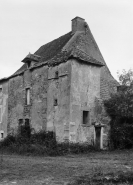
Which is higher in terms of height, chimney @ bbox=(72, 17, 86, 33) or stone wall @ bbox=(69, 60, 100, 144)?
chimney @ bbox=(72, 17, 86, 33)

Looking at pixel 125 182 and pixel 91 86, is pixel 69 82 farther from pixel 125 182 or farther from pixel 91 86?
pixel 125 182

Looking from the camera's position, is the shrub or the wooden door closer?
the shrub

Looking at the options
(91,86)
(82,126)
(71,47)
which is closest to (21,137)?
(82,126)

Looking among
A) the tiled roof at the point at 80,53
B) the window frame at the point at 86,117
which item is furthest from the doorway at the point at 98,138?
the tiled roof at the point at 80,53

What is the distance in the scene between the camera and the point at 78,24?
839 inches

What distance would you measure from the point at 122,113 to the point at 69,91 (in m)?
4.27

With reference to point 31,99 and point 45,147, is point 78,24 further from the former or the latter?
point 45,147

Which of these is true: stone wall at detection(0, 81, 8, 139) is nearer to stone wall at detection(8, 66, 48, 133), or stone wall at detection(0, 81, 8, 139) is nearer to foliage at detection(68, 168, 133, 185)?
stone wall at detection(8, 66, 48, 133)

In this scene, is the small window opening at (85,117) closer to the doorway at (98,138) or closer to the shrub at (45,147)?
the doorway at (98,138)

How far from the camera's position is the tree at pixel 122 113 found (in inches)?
704

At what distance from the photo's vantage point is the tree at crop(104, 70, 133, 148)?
17.9 meters

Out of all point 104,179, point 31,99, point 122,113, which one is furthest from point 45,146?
point 104,179

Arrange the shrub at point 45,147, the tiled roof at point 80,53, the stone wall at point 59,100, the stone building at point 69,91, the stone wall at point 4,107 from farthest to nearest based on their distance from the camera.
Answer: the stone wall at point 4,107 → the tiled roof at point 80,53 → the stone building at point 69,91 → the stone wall at point 59,100 → the shrub at point 45,147

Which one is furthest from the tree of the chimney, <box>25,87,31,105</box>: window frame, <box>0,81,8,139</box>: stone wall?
<box>0,81,8,139</box>: stone wall
